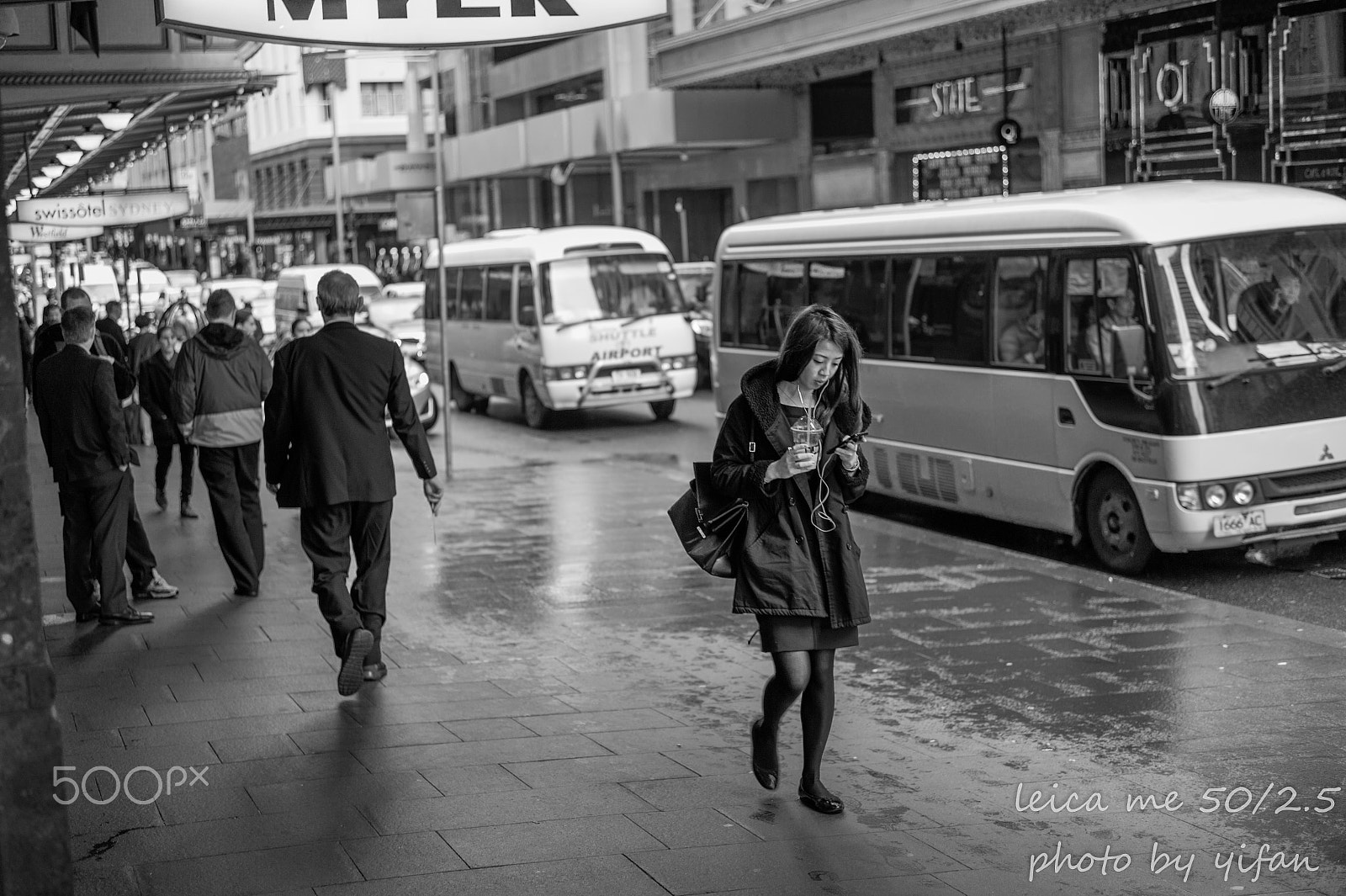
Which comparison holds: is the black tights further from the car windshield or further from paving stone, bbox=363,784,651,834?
the car windshield

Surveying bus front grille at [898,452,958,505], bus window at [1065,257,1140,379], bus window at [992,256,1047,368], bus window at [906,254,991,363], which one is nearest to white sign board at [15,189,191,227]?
bus window at [906,254,991,363]

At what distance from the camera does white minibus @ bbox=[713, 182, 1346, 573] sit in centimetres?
1059

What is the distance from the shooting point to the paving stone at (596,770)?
6.25 metres

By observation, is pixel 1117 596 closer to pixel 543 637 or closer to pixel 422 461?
pixel 543 637

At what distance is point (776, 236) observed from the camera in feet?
51.2

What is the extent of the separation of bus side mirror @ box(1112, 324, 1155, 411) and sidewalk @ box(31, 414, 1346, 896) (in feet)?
3.84

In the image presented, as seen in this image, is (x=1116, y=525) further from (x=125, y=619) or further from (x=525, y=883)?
(x=525, y=883)

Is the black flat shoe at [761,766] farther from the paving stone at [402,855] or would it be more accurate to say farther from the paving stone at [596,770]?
the paving stone at [402,855]

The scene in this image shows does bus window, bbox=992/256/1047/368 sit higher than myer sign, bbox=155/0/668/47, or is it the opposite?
myer sign, bbox=155/0/668/47

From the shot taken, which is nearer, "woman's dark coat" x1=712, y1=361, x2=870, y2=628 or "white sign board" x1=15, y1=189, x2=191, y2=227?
"woman's dark coat" x1=712, y1=361, x2=870, y2=628

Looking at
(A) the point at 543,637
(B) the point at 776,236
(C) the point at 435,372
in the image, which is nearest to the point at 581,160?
(C) the point at 435,372

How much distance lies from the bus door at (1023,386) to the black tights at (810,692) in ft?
20.3

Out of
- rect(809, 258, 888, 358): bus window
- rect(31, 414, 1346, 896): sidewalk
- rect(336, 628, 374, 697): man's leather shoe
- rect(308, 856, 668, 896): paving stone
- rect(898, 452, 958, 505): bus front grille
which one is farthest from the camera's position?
rect(809, 258, 888, 358): bus window

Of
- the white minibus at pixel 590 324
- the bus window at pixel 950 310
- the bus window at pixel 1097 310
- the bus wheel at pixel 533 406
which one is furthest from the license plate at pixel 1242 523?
the bus wheel at pixel 533 406
